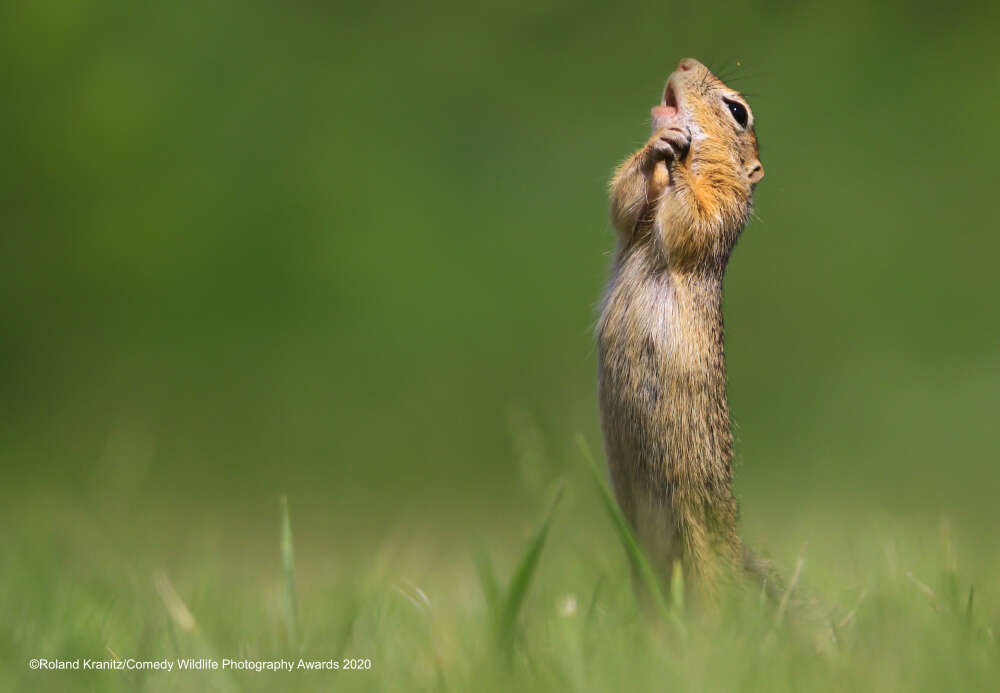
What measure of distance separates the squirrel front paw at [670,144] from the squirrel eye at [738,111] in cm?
28

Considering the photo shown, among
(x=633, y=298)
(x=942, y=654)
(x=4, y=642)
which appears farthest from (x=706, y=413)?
(x=4, y=642)

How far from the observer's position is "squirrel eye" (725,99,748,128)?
2.46 metres

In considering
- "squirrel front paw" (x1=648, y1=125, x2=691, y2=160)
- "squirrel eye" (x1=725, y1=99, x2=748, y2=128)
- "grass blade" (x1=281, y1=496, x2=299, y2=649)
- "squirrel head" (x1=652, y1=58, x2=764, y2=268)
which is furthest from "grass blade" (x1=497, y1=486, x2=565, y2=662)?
"squirrel eye" (x1=725, y1=99, x2=748, y2=128)

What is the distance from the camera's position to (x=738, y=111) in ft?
8.11

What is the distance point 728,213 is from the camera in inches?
88.4

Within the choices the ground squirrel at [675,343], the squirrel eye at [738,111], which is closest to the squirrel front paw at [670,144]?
the ground squirrel at [675,343]

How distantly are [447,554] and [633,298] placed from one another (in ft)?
5.76

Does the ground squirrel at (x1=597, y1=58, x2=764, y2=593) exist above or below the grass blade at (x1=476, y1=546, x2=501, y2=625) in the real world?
above

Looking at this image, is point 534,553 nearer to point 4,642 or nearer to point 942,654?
point 942,654

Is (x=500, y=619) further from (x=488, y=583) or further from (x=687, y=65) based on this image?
(x=687, y=65)

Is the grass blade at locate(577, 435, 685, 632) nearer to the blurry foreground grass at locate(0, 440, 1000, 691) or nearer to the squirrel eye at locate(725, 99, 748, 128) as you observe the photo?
the blurry foreground grass at locate(0, 440, 1000, 691)

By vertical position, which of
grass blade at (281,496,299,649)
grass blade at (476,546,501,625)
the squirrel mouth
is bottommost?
grass blade at (281,496,299,649)

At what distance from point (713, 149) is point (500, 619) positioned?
138 centimetres

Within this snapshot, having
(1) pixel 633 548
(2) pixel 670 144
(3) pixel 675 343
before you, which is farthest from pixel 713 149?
(1) pixel 633 548
